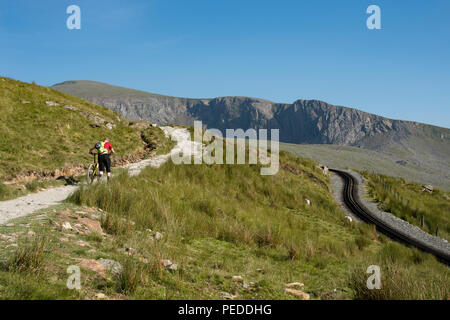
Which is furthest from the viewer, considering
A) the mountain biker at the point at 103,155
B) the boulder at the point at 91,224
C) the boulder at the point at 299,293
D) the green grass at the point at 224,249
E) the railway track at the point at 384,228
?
the railway track at the point at 384,228

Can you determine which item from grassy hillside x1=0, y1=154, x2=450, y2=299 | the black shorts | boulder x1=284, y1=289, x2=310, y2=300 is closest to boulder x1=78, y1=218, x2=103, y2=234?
grassy hillside x1=0, y1=154, x2=450, y2=299

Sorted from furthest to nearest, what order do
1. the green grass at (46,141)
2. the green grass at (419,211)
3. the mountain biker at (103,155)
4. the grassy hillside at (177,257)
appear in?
the green grass at (419,211) < the green grass at (46,141) < the mountain biker at (103,155) < the grassy hillside at (177,257)

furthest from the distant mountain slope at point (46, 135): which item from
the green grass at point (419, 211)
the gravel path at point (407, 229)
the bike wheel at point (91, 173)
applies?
the green grass at point (419, 211)

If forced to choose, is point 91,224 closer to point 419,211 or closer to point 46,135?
point 46,135

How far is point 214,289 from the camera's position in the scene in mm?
5578

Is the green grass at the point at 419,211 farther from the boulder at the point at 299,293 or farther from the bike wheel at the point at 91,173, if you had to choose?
the bike wheel at the point at 91,173

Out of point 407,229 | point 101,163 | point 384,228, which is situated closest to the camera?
point 101,163

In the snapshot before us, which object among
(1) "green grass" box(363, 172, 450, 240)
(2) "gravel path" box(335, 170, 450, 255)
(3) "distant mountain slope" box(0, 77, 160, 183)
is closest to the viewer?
(3) "distant mountain slope" box(0, 77, 160, 183)

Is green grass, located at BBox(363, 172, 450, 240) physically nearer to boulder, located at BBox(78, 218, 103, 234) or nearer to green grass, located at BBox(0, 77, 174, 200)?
→ green grass, located at BBox(0, 77, 174, 200)

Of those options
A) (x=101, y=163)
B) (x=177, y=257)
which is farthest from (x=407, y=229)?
(x=101, y=163)

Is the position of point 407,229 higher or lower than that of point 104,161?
lower
